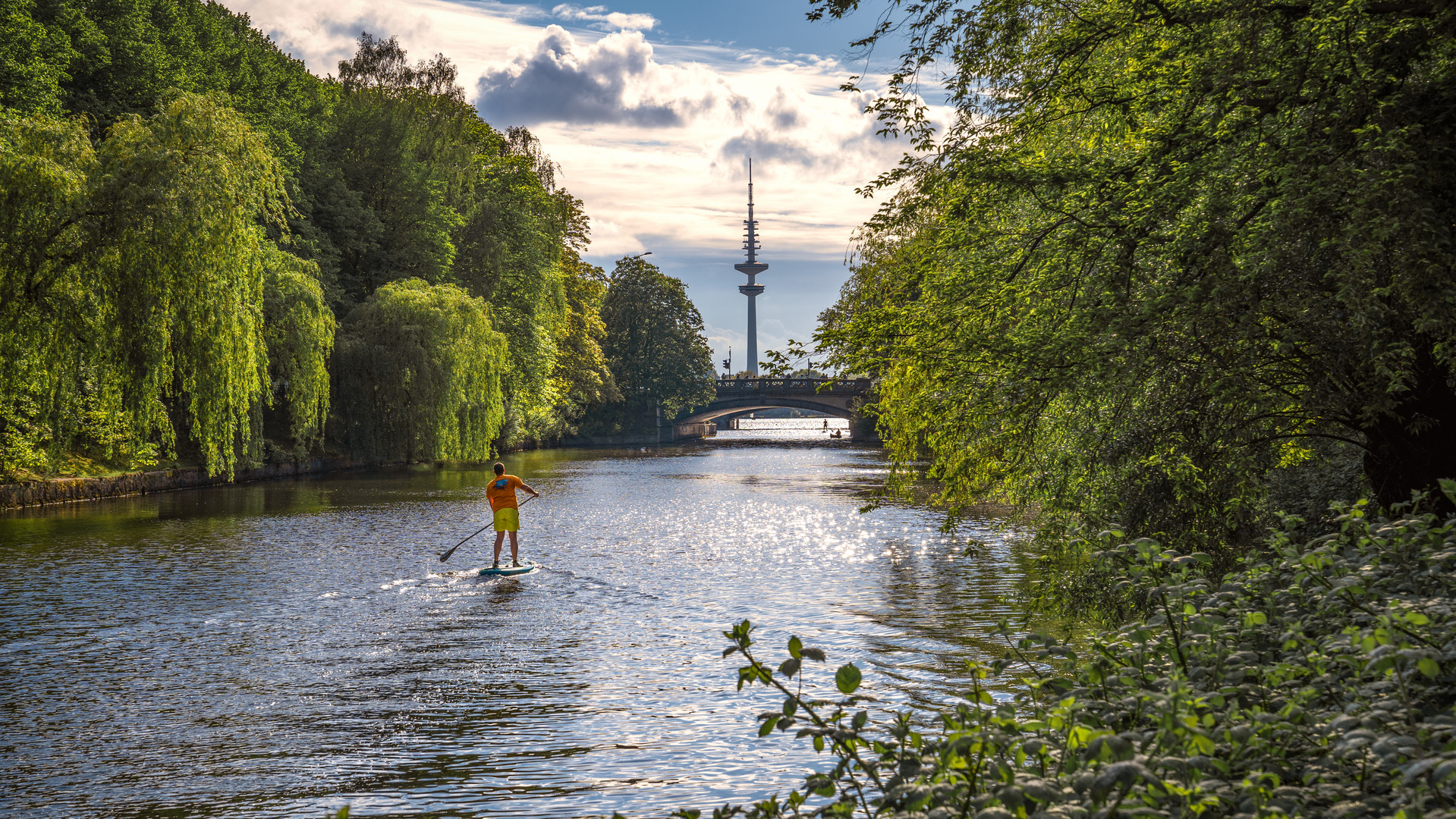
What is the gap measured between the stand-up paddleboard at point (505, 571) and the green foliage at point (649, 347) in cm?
6025

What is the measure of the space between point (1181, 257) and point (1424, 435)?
2.52 meters

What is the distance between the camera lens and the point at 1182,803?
3717mm

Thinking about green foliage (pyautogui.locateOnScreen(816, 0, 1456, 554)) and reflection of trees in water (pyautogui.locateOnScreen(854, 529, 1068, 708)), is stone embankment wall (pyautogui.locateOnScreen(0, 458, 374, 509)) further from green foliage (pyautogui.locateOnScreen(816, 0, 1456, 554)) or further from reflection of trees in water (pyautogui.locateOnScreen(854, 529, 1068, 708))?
green foliage (pyautogui.locateOnScreen(816, 0, 1456, 554))

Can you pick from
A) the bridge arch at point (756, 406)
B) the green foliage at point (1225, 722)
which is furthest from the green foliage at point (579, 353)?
the green foliage at point (1225, 722)

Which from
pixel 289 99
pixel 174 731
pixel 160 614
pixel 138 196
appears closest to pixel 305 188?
pixel 289 99

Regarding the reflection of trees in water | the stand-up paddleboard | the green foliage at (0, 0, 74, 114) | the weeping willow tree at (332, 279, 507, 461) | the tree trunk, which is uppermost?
the green foliage at (0, 0, 74, 114)

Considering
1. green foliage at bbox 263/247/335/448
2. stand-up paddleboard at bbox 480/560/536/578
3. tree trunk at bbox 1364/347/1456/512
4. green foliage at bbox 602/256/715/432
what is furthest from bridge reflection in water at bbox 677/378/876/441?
tree trunk at bbox 1364/347/1456/512

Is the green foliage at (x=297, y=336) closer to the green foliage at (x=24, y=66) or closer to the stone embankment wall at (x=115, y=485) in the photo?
the stone embankment wall at (x=115, y=485)

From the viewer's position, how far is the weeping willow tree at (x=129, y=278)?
21.0 metres

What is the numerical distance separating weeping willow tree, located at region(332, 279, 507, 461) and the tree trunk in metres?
30.3

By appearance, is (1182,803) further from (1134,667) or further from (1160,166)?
(1160,166)

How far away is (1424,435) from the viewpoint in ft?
25.7

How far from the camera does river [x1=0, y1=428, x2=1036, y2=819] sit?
725 centimetres

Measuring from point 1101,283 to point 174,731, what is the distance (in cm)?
764
